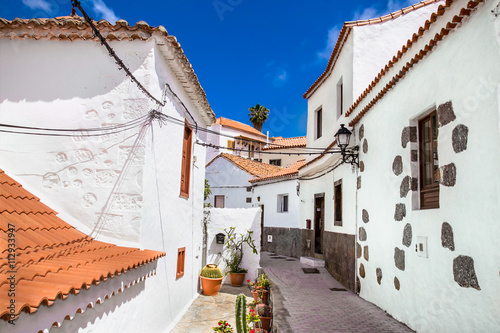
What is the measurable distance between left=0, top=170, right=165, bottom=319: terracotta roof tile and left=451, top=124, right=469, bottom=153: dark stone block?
3986mm

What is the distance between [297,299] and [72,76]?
6019 mm

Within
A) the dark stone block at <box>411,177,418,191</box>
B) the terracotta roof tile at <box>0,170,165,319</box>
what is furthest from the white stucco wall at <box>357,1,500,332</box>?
the terracotta roof tile at <box>0,170,165,319</box>

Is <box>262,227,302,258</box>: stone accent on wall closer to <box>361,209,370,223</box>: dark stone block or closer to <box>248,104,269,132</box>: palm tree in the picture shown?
<box>361,209,370,223</box>: dark stone block

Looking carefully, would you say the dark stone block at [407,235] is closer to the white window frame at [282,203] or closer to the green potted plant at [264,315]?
the green potted plant at [264,315]

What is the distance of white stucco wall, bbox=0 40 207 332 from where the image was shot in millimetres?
5801

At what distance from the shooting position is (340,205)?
32.8 ft

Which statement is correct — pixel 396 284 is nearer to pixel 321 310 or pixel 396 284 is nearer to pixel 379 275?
pixel 379 275

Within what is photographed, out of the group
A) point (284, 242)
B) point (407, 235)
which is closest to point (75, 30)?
point (407, 235)

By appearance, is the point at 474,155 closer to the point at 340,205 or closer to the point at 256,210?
the point at 340,205

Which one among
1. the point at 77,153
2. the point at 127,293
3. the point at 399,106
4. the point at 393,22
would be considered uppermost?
the point at 393,22

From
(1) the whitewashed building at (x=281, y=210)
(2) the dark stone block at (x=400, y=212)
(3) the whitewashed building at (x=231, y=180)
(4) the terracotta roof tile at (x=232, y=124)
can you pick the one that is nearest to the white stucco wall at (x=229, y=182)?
(3) the whitewashed building at (x=231, y=180)

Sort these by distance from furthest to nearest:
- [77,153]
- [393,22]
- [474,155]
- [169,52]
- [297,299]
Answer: [393,22] → [297,299] → [169,52] → [77,153] → [474,155]

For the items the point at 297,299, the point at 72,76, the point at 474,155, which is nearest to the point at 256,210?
the point at 297,299

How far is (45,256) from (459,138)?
4.56 m
